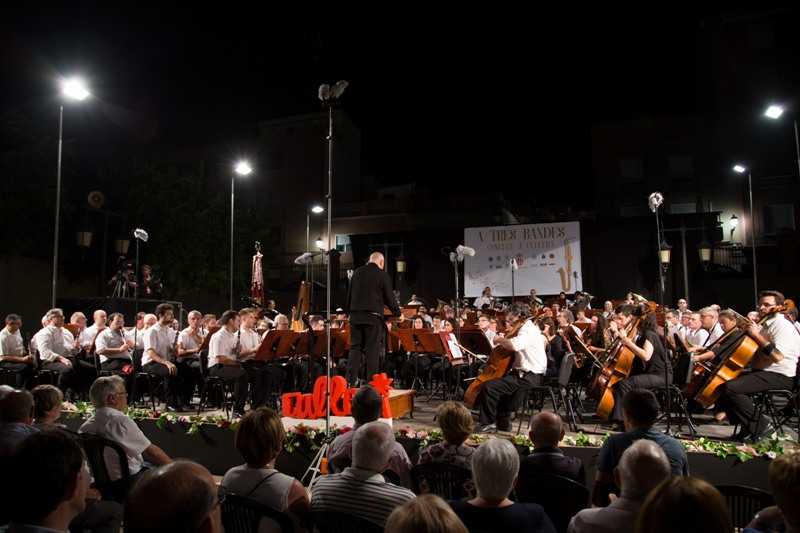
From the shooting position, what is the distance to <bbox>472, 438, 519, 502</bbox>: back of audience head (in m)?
2.67

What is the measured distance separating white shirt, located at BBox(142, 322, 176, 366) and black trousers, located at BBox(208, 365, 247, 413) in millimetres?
1148

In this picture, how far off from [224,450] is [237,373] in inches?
108

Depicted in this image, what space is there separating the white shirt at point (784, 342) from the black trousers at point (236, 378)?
691 centimetres

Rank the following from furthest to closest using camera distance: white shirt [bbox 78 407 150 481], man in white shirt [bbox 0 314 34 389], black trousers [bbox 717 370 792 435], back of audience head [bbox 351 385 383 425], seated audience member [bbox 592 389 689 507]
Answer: man in white shirt [bbox 0 314 34 389], black trousers [bbox 717 370 792 435], back of audience head [bbox 351 385 383 425], white shirt [bbox 78 407 150 481], seated audience member [bbox 592 389 689 507]

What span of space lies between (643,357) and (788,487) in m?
5.09

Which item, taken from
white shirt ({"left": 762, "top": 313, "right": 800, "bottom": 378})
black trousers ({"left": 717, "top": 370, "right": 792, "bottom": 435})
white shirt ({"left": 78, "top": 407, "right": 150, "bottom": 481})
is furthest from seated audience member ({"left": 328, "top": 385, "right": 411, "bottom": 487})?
white shirt ({"left": 762, "top": 313, "right": 800, "bottom": 378})

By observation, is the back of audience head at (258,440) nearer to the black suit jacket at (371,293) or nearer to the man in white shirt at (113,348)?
the black suit jacket at (371,293)

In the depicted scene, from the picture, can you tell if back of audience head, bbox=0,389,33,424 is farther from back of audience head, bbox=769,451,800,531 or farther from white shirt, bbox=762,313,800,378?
white shirt, bbox=762,313,800,378

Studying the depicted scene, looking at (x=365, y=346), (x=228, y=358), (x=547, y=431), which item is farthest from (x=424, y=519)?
(x=228, y=358)

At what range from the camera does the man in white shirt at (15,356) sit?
9500 millimetres

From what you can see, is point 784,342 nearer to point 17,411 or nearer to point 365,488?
point 365,488

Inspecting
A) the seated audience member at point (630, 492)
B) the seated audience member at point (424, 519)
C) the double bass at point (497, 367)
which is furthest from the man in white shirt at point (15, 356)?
the seated audience member at point (424, 519)

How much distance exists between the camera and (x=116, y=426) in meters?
4.22

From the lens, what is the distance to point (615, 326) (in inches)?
289
